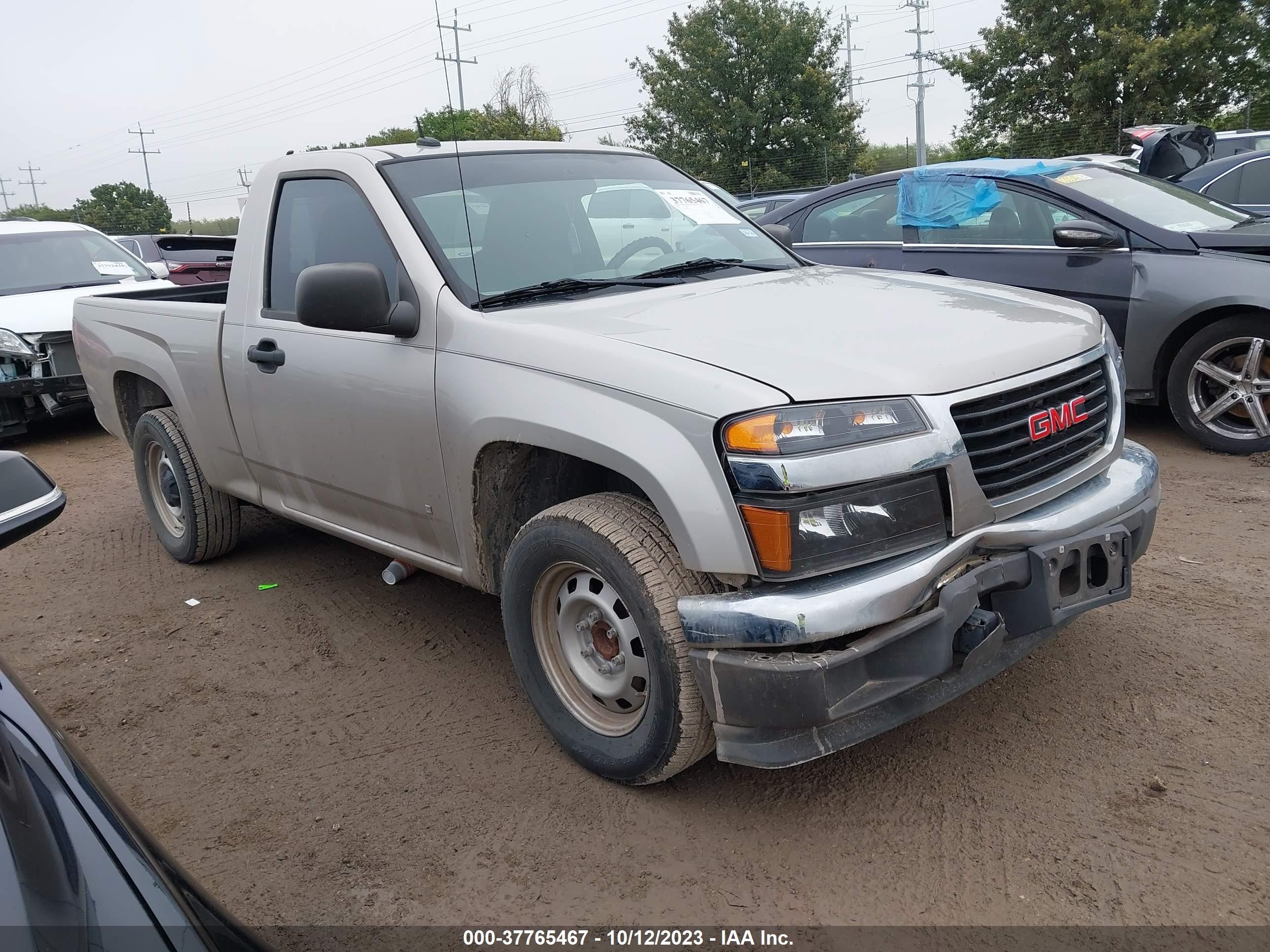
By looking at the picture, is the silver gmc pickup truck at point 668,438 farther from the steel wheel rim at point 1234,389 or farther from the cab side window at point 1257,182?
the cab side window at point 1257,182

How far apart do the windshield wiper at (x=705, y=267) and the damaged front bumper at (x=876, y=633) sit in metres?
1.47

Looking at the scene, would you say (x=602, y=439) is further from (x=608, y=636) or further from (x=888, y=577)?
(x=888, y=577)

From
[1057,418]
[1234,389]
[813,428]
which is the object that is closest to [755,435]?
[813,428]

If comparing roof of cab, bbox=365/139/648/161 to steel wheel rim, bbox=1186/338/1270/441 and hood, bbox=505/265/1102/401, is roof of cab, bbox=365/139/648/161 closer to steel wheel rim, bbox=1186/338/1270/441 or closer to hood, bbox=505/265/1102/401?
hood, bbox=505/265/1102/401

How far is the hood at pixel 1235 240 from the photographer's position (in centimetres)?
545

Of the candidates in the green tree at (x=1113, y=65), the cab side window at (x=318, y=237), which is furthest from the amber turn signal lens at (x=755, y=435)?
the green tree at (x=1113, y=65)

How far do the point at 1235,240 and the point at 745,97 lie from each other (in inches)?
1292

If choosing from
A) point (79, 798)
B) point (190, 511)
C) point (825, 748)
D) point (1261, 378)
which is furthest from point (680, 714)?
point (1261, 378)

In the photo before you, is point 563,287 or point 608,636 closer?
point 608,636

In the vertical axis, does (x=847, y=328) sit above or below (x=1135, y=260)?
above

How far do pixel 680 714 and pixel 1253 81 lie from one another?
103 feet

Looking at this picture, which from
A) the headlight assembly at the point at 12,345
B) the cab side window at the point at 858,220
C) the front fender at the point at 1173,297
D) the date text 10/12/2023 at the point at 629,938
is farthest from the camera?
the headlight assembly at the point at 12,345

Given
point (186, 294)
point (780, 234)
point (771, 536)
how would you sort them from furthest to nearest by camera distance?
point (186, 294), point (780, 234), point (771, 536)

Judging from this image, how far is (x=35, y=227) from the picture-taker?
9.59 m
